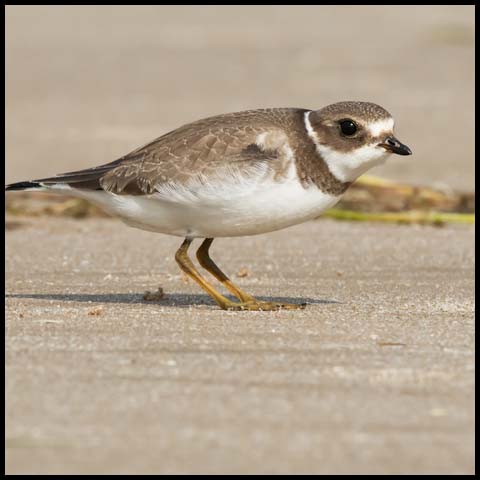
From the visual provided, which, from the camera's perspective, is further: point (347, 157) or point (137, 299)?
point (137, 299)

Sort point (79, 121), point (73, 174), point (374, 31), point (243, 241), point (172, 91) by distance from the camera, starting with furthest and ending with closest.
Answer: point (374, 31), point (172, 91), point (79, 121), point (243, 241), point (73, 174)

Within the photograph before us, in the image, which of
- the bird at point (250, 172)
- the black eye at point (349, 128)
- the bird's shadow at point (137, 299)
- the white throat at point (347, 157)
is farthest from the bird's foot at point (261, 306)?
the black eye at point (349, 128)

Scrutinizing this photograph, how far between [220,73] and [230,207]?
1180 cm

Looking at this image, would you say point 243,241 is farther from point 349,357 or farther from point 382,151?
point 349,357

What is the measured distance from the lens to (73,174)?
24.8ft

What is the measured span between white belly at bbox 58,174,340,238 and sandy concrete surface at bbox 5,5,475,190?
4.69 m

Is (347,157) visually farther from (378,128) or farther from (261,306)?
(261,306)

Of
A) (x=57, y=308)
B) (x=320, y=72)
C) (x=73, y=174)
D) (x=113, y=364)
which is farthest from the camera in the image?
(x=320, y=72)

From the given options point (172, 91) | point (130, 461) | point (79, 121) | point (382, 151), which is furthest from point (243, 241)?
point (172, 91)

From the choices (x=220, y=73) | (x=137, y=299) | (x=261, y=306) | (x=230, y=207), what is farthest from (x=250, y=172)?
(x=220, y=73)

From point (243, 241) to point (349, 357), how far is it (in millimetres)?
3765

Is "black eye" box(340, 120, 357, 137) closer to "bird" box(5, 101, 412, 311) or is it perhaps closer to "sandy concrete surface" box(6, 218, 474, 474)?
"bird" box(5, 101, 412, 311)

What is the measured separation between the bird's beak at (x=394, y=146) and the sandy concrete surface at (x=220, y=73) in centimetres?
459

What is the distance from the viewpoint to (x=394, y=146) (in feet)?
22.9
